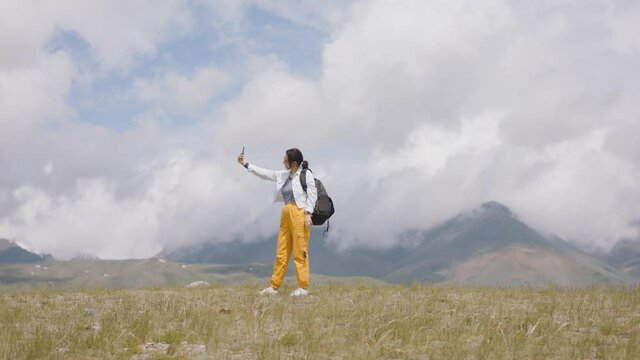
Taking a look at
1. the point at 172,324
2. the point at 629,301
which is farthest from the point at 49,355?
the point at 629,301

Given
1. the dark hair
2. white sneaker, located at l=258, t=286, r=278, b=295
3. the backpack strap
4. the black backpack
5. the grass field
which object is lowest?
the grass field

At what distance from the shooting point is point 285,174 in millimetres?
15859

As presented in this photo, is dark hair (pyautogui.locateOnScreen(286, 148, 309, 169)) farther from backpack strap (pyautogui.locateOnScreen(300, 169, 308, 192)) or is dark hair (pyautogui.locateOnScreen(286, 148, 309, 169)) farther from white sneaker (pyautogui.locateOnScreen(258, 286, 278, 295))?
white sneaker (pyautogui.locateOnScreen(258, 286, 278, 295))

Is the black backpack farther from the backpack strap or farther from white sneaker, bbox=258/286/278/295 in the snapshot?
white sneaker, bbox=258/286/278/295

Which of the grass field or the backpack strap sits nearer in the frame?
the grass field

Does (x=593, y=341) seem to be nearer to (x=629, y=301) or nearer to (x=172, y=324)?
(x=629, y=301)

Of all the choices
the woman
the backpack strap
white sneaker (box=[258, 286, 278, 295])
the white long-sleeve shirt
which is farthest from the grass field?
the backpack strap

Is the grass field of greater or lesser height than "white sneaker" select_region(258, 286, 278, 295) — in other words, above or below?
below

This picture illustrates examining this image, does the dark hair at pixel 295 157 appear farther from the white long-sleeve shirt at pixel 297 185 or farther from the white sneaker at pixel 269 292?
the white sneaker at pixel 269 292

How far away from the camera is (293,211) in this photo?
15719 millimetres

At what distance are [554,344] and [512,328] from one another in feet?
3.75

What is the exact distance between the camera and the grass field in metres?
9.01

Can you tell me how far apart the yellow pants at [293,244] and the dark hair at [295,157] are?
1020mm

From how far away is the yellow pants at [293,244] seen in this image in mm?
15633
